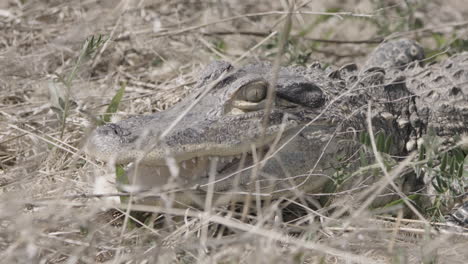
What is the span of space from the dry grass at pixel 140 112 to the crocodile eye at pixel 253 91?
0.54 m

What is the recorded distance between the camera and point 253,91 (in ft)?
11.0

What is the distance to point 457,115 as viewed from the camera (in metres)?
3.93

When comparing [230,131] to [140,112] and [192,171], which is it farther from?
[140,112]

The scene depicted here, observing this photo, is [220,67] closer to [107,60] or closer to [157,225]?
[157,225]

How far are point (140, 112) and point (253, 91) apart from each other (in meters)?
1.16

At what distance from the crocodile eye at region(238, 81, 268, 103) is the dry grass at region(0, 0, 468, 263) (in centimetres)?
54

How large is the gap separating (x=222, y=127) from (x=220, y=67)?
600 millimetres

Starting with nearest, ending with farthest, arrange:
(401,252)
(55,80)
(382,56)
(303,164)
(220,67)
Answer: (401,252) → (303,164) → (220,67) → (55,80) → (382,56)

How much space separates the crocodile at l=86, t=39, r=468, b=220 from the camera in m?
2.96

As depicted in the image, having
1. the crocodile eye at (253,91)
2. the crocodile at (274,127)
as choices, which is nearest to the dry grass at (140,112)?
the crocodile at (274,127)

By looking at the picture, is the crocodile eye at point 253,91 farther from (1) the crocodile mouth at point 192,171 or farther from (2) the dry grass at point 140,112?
(2) the dry grass at point 140,112

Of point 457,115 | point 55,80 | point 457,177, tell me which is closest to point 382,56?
point 457,115

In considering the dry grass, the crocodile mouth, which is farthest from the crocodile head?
the dry grass

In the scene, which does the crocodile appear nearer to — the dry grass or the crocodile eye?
the crocodile eye
